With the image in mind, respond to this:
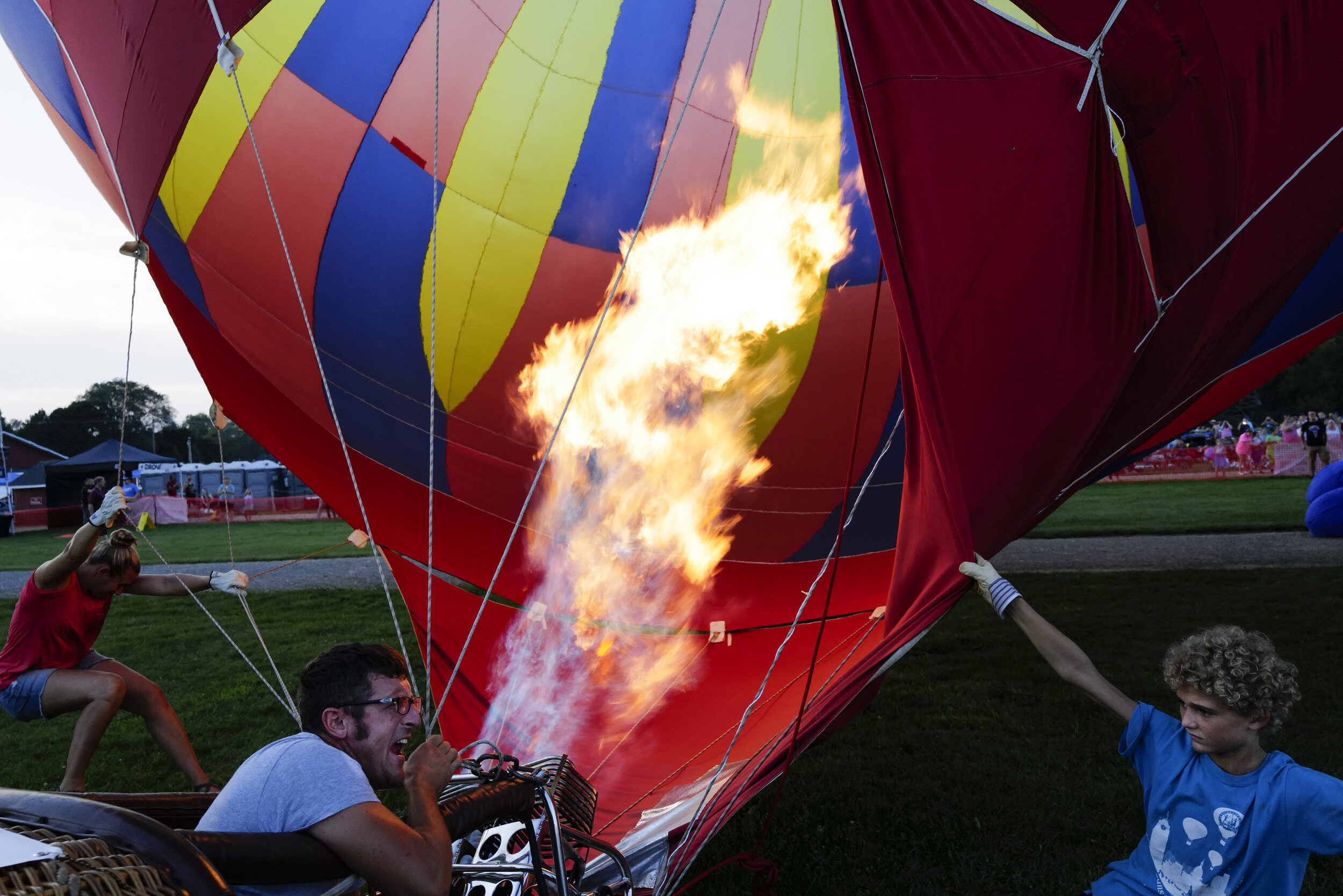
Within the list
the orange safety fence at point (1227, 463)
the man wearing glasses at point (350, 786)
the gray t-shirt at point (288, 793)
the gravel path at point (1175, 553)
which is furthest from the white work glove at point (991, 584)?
the orange safety fence at point (1227, 463)

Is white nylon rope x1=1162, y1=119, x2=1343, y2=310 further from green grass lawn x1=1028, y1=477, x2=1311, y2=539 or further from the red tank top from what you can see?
green grass lawn x1=1028, y1=477, x2=1311, y2=539

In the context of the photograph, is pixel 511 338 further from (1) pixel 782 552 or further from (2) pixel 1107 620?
(2) pixel 1107 620

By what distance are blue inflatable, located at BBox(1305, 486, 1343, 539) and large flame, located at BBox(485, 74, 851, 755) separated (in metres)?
7.75

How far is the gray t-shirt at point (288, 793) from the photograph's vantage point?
1.62m

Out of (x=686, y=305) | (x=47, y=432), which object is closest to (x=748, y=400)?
(x=686, y=305)

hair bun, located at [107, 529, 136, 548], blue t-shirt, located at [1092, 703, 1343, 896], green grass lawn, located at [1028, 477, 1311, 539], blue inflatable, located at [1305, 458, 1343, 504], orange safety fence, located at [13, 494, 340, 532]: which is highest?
orange safety fence, located at [13, 494, 340, 532]

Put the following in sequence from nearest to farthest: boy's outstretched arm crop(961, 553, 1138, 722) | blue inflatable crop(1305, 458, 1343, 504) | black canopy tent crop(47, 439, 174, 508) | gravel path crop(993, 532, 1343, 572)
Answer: boy's outstretched arm crop(961, 553, 1138, 722) → gravel path crop(993, 532, 1343, 572) → blue inflatable crop(1305, 458, 1343, 504) → black canopy tent crop(47, 439, 174, 508)

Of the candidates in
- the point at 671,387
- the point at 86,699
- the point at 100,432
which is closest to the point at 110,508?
the point at 86,699

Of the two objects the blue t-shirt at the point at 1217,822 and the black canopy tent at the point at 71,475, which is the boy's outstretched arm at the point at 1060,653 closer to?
the blue t-shirt at the point at 1217,822

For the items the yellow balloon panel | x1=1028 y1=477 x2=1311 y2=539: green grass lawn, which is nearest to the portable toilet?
x1=1028 y1=477 x2=1311 y2=539: green grass lawn

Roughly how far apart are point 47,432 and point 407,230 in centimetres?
7313

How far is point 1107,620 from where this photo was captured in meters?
6.32

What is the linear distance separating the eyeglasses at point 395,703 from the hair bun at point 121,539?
2712mm

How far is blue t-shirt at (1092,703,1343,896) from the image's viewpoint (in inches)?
70.0
